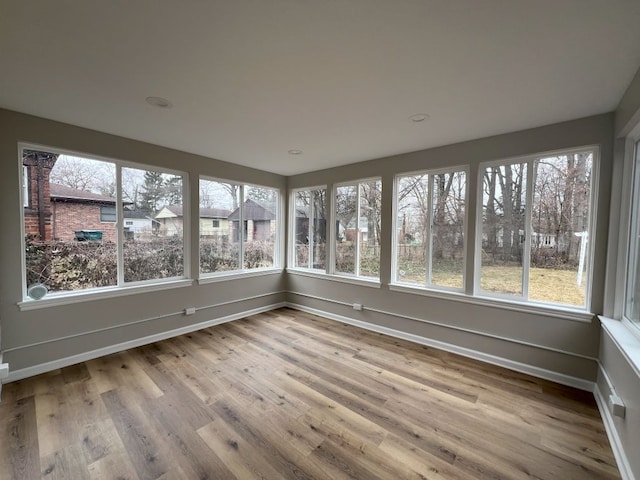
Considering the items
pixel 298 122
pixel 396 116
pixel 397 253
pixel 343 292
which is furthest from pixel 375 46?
pixel 343 292

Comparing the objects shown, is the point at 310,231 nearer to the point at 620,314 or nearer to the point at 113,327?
the point at 113,327

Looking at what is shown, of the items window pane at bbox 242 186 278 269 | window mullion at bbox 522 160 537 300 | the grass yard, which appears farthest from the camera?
window pane at bbox 242 186 278 269

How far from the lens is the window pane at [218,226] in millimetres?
3908

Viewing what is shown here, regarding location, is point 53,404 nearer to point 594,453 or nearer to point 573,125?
point 594,453

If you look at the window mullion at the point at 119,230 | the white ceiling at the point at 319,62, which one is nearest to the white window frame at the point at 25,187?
the white ceiling at the point at 319,62

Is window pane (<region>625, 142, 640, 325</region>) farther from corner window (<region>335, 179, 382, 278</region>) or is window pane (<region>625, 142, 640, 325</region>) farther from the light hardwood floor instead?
corner window (<region>335, 179, 382, 278</region>)

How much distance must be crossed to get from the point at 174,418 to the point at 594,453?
292 cm

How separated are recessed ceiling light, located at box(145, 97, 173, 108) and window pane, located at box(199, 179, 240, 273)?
5.42ft

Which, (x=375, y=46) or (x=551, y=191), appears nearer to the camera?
(x=375, y=46)

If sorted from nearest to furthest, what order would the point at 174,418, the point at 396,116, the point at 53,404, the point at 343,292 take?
1. the point at 174,418
2. the point at 53,404
3. the point at 396,116
4. the point at 343,292

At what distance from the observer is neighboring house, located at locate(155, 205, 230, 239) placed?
11.5 ft

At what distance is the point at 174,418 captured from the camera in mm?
2008

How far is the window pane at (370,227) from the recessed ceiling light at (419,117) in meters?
1.44

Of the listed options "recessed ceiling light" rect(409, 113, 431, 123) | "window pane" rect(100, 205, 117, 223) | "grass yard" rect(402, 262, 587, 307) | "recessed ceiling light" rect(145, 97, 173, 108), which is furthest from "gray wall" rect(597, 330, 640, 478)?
"window pane" rect(100, 205, 117, 223)
